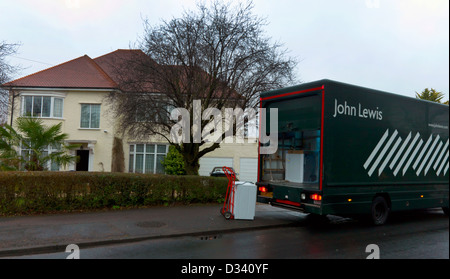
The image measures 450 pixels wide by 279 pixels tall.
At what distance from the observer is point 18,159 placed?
1077 cm

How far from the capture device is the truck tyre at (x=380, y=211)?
29.4 feet

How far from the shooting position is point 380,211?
9.18m

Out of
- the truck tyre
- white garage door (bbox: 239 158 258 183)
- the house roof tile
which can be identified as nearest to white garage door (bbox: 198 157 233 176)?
white garage door (bbox: 239 158 258 183)

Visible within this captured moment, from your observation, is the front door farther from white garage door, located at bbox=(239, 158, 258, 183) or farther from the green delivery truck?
the green delivery truck

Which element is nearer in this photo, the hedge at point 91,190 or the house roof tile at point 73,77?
the hedge at point 91,190

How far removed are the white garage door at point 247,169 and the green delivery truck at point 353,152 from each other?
600 inches

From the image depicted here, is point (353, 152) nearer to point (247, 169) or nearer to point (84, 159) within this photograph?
point (247, 169)

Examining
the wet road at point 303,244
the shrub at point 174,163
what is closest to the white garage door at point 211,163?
the shrub at point 174,163

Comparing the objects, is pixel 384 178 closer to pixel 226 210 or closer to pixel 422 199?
pixel 422 199

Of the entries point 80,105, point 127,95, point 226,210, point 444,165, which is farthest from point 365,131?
point 80,105

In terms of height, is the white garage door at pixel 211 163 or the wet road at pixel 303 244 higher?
the white garage door at pixel 211 163

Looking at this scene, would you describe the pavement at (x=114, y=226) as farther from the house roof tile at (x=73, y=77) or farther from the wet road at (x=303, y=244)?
the house roof tile at (x=73, y=77)

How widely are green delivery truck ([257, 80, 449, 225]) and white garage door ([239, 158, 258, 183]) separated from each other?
15.2 meters

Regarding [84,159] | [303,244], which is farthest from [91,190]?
[84,159]
